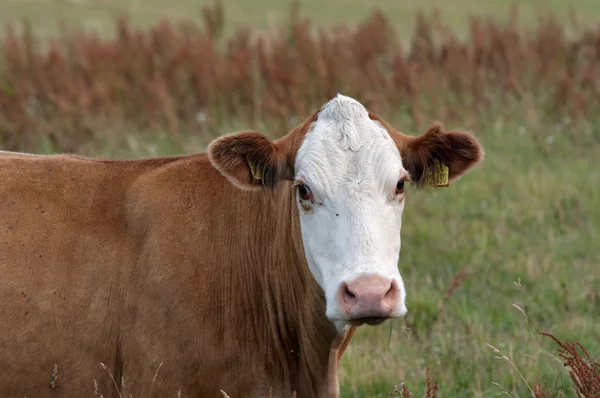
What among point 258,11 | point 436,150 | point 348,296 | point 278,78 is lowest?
point 348,296

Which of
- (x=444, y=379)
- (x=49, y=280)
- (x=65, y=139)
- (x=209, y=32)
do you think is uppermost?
(x=209, y=32)

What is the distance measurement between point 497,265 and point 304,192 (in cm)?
372

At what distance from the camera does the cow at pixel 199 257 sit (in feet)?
15.8

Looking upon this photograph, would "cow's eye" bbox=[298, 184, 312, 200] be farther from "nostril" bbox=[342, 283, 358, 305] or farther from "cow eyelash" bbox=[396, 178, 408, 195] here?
"nostril" bbox=[342, 283, 358, 305]

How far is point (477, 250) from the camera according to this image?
8.29 m

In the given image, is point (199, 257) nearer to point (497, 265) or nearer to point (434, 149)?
→ point (434, 149)

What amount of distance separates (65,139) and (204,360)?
6.52m

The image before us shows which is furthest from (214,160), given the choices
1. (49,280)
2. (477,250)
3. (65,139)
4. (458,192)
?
(65,139)

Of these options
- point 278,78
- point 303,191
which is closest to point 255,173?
point 303,191

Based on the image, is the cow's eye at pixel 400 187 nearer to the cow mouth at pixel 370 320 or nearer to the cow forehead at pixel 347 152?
the cow forehead at pixel 347 152

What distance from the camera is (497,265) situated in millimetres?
8070

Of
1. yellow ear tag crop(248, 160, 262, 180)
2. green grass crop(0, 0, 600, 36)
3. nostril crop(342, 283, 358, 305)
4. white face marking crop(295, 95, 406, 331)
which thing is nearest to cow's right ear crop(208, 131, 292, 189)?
yellow ear tag crop(248, 160, 262, 180)

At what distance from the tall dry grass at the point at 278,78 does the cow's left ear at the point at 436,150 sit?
18.5 feet

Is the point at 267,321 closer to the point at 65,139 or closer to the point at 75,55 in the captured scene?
the point at 65,139
